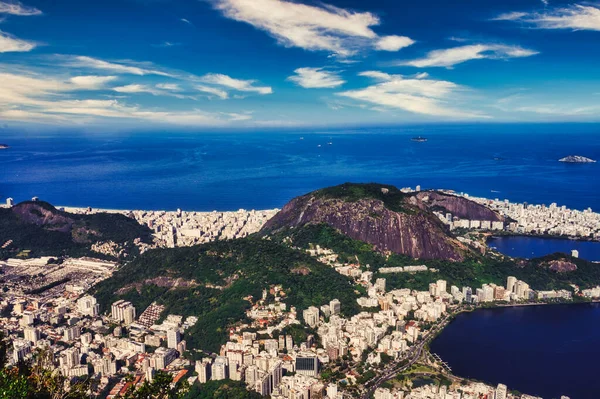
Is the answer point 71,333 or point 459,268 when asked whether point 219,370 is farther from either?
point 459,268

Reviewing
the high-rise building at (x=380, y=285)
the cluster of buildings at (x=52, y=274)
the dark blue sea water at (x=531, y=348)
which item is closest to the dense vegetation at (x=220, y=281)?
the high-rise building at (x=380, y=285)

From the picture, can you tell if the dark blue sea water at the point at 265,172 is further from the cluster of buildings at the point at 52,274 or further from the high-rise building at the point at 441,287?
the high-rise building at the point at 441,287

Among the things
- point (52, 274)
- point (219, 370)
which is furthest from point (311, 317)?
point (52, 274)

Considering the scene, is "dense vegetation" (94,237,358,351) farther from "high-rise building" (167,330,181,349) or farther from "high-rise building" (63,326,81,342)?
"high-rise building" (63,326,81,342)

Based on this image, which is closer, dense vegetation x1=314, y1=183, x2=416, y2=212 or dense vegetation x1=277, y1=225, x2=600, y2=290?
dense vegetation x1=277, y1=225, x2=600, y2=290

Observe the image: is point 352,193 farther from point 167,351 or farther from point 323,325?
point 167,351

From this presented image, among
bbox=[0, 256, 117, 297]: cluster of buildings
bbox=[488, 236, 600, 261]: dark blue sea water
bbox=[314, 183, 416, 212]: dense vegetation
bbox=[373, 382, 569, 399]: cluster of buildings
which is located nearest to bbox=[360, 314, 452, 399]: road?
bbox=[373, 382, 569, 399]: cluster of buildings
